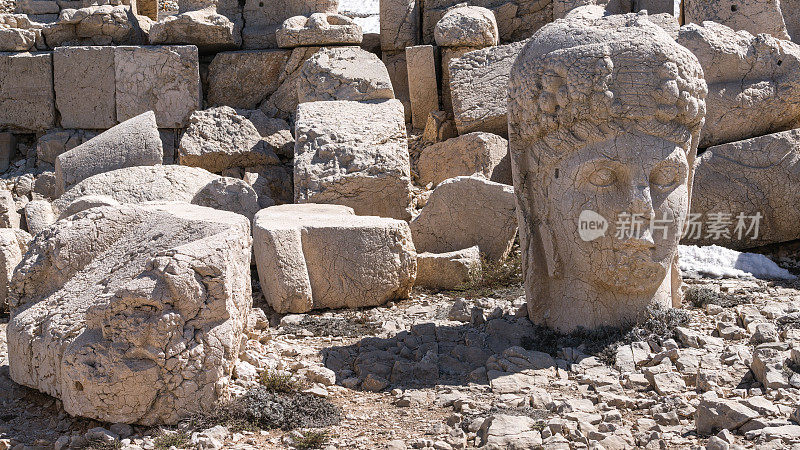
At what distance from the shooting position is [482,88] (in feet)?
26.7

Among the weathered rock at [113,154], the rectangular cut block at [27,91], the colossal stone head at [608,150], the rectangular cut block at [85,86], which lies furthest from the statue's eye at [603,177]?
the rectangular cut block at [27,91]

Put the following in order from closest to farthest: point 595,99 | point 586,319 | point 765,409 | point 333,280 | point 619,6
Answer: point 765,409
point 595,99
point 586,319
point 333,280
point 619,6

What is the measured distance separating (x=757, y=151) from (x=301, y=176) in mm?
3545

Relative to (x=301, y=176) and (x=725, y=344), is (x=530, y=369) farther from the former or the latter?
(x=301, y=176)

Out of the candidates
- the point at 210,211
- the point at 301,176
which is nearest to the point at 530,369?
the point at 210,211

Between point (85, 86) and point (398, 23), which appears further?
point (398, 23)

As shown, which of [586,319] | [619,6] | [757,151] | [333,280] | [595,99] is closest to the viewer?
[595,99]

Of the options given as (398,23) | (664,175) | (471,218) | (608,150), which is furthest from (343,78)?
(664,175)

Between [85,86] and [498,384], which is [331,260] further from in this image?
[85,86]

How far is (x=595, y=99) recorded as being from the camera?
442cm

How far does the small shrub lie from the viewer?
12.0 feet

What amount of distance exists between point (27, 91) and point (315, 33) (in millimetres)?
2951

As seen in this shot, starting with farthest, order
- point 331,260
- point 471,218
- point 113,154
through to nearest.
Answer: point 113,154, point 471,218, point 331,260

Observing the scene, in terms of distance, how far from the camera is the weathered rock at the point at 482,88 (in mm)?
8000
